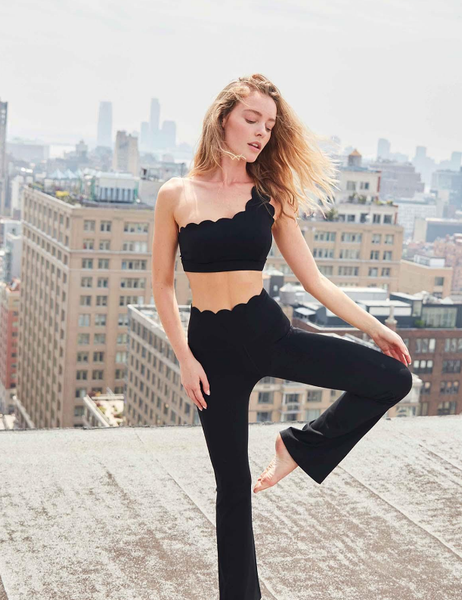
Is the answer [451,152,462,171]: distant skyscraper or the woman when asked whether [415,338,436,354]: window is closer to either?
the woman

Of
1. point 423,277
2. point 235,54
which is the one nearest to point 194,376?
point 423,277

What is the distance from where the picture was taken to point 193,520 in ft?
11.4

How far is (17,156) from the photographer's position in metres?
168

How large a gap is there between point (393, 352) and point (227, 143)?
732mm

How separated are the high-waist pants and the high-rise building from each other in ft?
186

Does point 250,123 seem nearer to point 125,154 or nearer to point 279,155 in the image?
point 279,155

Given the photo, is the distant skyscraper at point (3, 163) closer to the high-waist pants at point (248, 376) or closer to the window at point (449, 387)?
the window at point (449, 387)

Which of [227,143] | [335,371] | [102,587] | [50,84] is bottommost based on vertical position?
[102,587]

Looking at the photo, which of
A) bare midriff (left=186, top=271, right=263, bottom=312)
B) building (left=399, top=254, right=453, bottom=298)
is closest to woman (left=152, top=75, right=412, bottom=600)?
bare midriff (left=186, top=271, right=263, bottom=312)

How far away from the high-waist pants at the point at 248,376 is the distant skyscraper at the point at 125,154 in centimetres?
10875

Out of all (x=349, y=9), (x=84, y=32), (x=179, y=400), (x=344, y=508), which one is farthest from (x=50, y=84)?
(x=344, y=508)

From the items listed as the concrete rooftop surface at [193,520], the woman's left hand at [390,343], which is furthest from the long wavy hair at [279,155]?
the concrete rooftop surface at [193,520]

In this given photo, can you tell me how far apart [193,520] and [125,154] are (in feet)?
366

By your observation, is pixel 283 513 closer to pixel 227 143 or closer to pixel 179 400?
pixel 227 143
